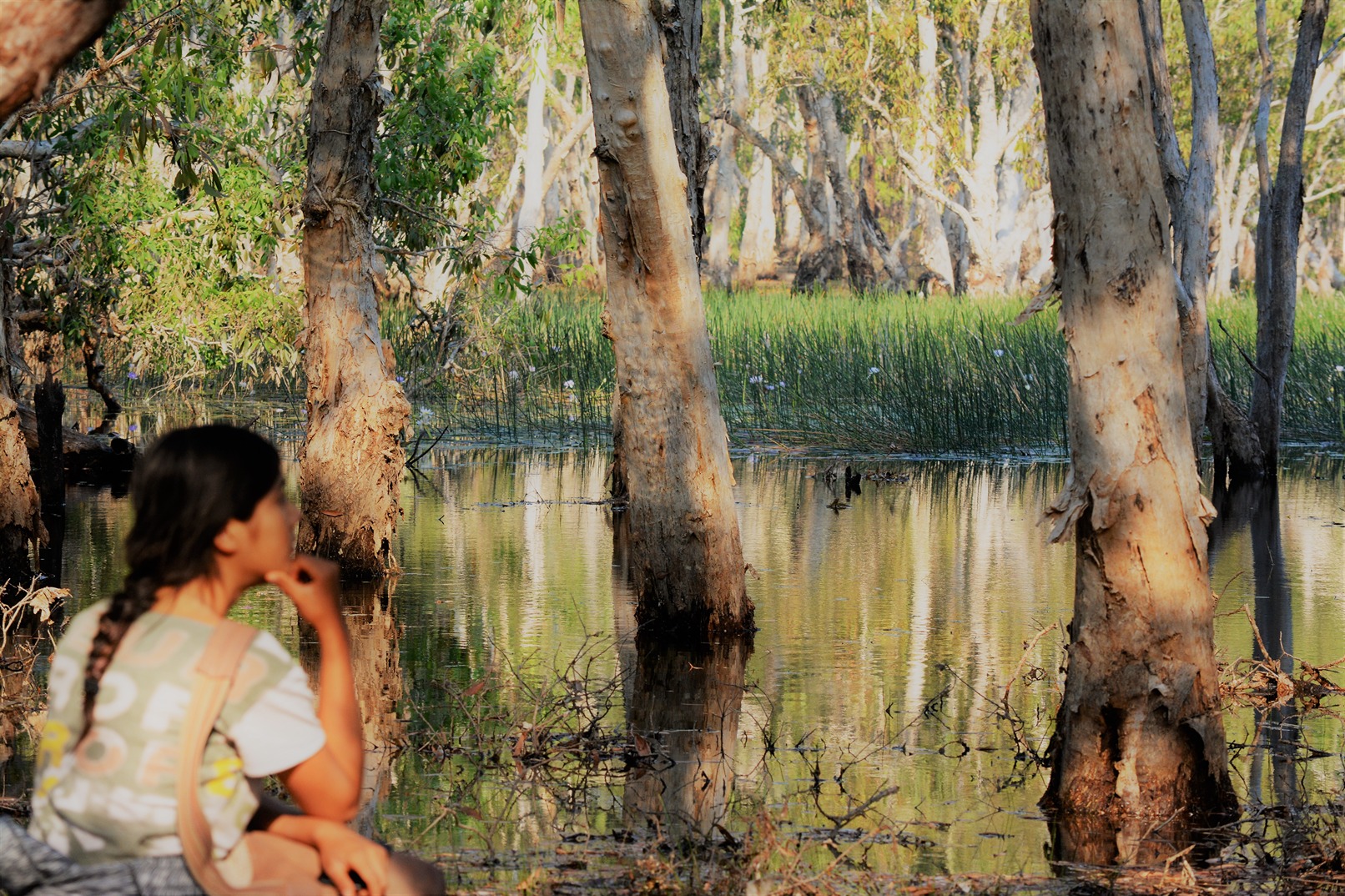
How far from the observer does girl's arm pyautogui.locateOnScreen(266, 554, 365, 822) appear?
9.00ft

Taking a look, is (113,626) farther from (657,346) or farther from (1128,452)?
(657,346)

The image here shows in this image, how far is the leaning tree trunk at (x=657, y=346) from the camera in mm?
6637

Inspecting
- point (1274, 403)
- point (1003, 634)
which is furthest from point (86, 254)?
point (1274, 403)

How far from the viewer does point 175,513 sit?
2.60 metres

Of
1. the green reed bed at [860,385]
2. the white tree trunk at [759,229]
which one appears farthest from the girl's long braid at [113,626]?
the white tree trunk at [759,229]

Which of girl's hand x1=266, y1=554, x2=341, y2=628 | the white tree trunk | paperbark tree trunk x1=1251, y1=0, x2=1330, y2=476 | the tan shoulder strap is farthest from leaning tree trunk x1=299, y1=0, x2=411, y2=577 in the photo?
the white tree trunk

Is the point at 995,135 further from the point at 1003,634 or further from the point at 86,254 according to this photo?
the point at 1003,634

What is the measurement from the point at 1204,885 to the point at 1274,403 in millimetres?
11462

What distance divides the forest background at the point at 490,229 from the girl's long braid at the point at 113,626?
574cm

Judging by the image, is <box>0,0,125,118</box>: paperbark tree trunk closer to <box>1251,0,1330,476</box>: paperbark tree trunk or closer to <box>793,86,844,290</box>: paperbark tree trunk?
<box>1251,0,1330,476</box>: paperbark tree trunk

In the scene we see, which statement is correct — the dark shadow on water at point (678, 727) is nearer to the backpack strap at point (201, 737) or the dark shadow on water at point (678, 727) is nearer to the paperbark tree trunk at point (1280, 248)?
the backpack strap at point (201, 737)

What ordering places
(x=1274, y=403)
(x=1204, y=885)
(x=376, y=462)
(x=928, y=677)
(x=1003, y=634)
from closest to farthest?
(x=1204, y=885) < (x=928, y=677) < (x=1003, y=634) < (x=376, y=462) < (x=1274, y=403)

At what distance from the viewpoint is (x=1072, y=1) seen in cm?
455

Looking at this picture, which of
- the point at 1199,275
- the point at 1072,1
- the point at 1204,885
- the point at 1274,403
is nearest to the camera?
the point at 1204,885
